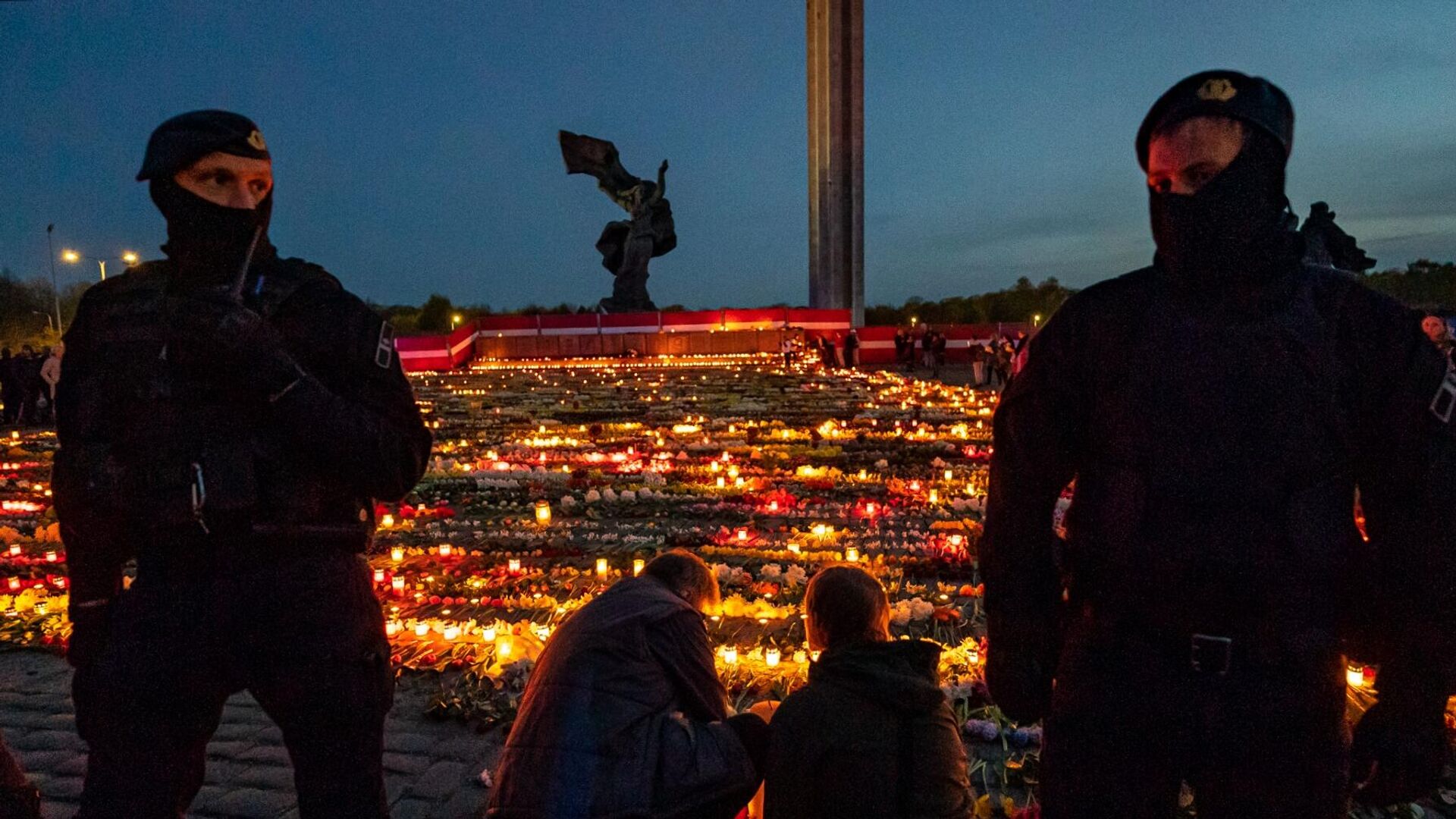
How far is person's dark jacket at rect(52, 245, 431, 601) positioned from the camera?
7.45ft

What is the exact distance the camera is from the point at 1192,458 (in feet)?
6.72

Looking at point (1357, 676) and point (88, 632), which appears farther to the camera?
point (1357, 676)

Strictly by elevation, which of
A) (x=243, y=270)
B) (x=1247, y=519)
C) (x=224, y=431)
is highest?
(x=243, y=270)

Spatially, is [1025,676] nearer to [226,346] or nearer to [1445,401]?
[1445,401]

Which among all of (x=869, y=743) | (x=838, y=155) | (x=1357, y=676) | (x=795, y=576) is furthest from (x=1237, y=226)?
(x=838, y=155)

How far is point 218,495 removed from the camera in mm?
2234

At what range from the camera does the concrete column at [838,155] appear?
150 feet

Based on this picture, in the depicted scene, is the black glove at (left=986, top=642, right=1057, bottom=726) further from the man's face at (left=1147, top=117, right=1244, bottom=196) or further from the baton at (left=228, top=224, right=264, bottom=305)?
the baton at (left=228, top=224, right=264, bottom=305)

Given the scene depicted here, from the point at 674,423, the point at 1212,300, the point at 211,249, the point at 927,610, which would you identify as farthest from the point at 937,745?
the point at 674,423

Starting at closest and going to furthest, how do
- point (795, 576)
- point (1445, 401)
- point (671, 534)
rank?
1. point (1445, 401)
2. point (795, 576)
3. point (671, 534)

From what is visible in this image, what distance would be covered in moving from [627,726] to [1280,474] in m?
2.04

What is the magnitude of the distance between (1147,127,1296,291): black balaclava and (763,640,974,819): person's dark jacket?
5.05 ft

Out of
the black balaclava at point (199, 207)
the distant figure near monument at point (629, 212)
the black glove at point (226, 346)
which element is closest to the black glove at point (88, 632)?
the black glove at point (226, 346)

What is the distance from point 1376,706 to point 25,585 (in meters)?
9.17
